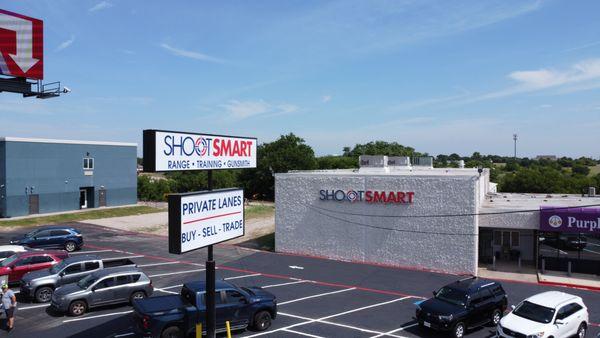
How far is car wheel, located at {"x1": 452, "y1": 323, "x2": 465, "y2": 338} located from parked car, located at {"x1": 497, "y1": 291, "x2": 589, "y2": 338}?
1208 mm

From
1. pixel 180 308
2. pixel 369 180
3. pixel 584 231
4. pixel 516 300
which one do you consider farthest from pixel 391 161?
pixel 180 308

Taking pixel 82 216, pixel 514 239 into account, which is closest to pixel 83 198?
pixel 82 216

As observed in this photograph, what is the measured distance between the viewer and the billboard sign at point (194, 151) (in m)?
9.38

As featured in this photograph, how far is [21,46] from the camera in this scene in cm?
3303

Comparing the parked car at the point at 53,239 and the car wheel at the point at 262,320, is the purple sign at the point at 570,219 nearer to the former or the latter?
the car wheel at the point at 262,320

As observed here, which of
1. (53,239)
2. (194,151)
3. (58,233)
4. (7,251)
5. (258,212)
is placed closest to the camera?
(194,151)

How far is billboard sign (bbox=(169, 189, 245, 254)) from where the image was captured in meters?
10.1

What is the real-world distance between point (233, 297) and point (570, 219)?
62.9 ft

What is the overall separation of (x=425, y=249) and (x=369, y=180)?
5.28 m

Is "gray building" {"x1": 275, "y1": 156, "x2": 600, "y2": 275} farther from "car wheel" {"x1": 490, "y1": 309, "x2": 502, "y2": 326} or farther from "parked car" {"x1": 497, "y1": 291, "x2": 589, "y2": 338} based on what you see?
"parked car" {"x1": 497, "y1": 291, "x2": 589, "y2": 338}

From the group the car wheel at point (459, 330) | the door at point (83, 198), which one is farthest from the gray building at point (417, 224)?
the door at point (83, 198)

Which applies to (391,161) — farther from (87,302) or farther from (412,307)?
(87,302)

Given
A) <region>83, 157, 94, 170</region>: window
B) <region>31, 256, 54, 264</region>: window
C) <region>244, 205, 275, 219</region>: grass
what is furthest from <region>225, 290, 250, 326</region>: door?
<region>83, 157, 94, 170</region>: window

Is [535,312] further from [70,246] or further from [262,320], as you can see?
[70,246]
